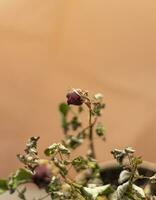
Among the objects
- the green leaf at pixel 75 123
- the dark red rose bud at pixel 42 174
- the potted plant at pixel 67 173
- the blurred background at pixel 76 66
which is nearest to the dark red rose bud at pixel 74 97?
the potted plant at pixel 67 173

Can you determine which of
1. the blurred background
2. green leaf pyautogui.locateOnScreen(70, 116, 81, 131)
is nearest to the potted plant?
green leaf pyautogui.locateOnScreen(70, 116, 81, 131)

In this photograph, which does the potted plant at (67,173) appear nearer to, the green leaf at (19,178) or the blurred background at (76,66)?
the green leaf at (19,178)

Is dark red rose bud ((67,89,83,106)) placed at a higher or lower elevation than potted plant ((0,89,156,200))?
higher

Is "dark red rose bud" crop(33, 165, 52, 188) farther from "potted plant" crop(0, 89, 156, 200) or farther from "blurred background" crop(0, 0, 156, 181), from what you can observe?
"blurred background" crop(0, 0, 156, 181)

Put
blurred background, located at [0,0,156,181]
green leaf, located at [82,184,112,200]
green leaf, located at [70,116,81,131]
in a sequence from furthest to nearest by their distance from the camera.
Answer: blurred background, located at [0,0,156,181], green leaf, located at [70,116,81,131], green leaf, located at [82,184,112,200]

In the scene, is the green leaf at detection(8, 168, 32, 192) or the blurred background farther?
the blurred background

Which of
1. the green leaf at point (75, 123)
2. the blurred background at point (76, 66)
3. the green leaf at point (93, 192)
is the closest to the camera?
the green leaf at point (93, 192)

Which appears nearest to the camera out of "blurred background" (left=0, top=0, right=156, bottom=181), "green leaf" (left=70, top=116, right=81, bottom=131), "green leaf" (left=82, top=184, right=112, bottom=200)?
"green leaf" (left=82, top=184, right=112, bottom=200)

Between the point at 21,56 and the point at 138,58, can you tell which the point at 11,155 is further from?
the point at 138,58

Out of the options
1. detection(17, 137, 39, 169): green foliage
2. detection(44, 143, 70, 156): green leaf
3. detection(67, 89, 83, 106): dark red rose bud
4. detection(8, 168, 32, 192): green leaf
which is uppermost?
detection(67, 89, 83, 106): dark red rose bud
